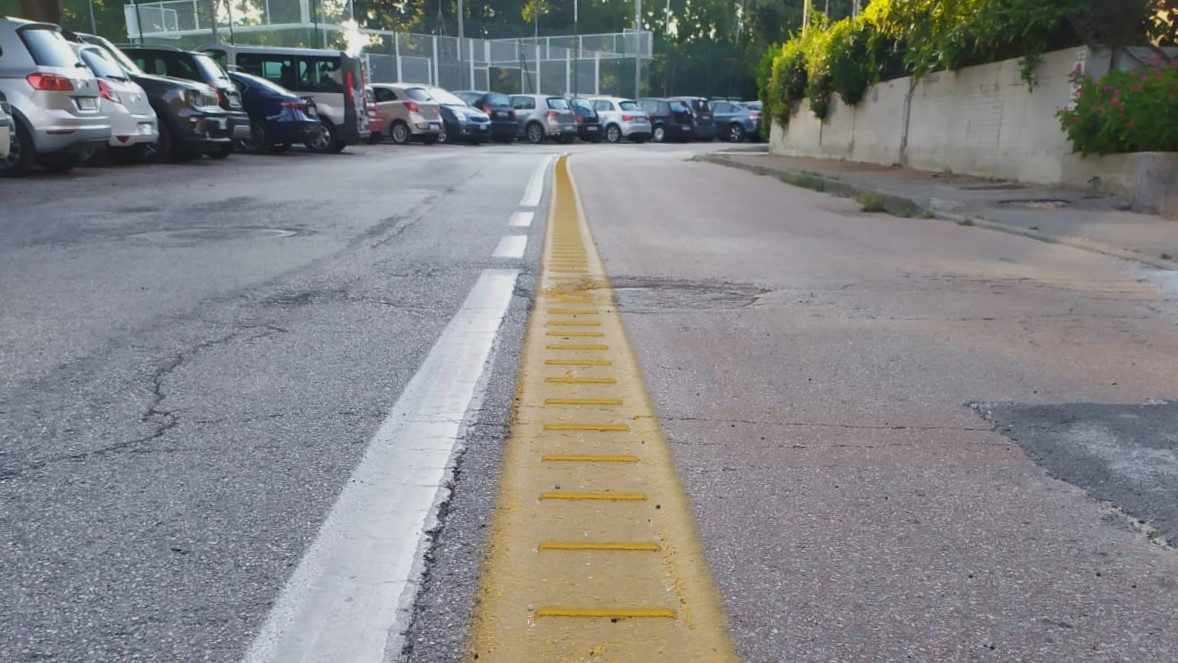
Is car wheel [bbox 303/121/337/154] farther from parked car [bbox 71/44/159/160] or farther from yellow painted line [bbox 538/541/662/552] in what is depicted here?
yellow painted line [bbox 538/541/662/552]

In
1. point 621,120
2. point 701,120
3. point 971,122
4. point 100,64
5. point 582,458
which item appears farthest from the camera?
point 701,120

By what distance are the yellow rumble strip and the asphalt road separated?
0.22ft

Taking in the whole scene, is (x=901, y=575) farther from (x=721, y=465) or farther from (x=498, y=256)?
(x=498, y=256)

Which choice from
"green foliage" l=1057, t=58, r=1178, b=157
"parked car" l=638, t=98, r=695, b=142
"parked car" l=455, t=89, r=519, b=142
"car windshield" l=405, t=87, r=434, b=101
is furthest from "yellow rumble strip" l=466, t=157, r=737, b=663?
"parked car" l=638, t=98, r=695, b=142

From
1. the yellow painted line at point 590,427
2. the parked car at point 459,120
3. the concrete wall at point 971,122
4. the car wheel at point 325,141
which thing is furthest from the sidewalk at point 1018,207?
the parked car at point 459,120

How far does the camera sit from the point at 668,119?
3812 cm

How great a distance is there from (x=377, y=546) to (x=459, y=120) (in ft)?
94.4

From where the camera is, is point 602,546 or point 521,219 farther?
point 521,219

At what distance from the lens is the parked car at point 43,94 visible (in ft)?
36.3

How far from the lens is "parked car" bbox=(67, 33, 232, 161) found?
14719 millimetres

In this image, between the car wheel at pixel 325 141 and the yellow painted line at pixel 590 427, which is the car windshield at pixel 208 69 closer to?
the car wheel at pixel 325 141

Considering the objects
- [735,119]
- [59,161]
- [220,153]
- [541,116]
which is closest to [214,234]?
[59,161]

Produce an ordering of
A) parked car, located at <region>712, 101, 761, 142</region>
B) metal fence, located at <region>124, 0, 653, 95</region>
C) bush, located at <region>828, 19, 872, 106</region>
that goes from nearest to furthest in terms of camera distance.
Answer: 1. bush, located at <region>828, 19, 872, 106</region>
2. parked car, located at <region>712, 101, 761, 142</region>
3. metal fence, located at <region>124, 0, 653, 95</region>

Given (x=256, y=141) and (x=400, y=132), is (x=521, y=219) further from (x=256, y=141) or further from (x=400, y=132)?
(x=400, y=132)
